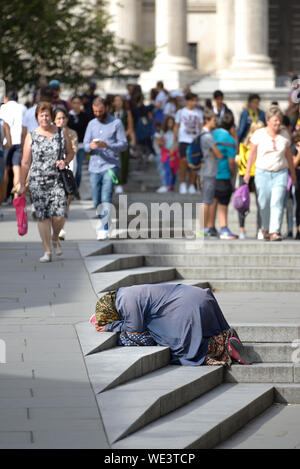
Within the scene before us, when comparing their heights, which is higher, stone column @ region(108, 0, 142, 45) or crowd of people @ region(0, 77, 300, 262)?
stone column @ region(108, 0, 142, 45)

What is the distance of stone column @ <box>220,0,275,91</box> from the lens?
35375 mm

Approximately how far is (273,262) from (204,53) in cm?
3003

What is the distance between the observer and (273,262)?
598 inches

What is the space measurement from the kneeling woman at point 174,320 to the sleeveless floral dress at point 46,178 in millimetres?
3886

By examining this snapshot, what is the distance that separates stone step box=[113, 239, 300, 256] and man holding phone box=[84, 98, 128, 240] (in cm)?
100

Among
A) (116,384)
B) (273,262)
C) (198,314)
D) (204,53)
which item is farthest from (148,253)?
(204,53)

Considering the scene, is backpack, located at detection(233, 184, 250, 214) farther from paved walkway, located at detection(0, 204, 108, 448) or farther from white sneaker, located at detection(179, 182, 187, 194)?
white sneaker, located at detection(179, 182, 187, 194)

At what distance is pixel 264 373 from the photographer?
422 inches

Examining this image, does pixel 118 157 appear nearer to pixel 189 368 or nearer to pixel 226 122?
pixel 226 122

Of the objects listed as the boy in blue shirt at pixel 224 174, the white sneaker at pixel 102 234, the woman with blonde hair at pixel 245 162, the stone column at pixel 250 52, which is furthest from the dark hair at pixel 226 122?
the stone column at pixel 250 52

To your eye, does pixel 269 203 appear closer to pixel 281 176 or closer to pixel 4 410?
pixel 281 176

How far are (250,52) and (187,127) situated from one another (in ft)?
43.1

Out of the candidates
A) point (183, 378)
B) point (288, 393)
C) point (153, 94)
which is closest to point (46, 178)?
point (288, 393)

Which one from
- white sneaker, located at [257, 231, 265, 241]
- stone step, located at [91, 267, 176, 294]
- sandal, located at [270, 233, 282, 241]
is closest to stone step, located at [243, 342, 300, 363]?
stone step, located at [91, 267, 176, 294]
